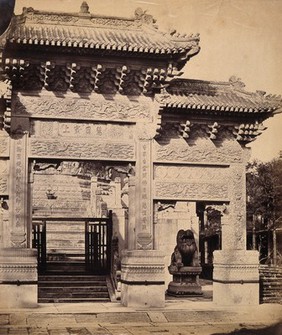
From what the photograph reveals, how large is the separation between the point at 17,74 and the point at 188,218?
1006cm

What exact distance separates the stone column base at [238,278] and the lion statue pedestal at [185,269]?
209cm

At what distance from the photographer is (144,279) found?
1175 centimetres

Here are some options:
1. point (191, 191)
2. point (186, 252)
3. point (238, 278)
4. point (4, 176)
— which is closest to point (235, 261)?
point (238, 278)

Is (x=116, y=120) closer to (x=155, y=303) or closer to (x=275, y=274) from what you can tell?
(x=155, y=303)

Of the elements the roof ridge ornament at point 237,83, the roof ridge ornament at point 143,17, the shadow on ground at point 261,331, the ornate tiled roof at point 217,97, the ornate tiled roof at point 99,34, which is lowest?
the shadow on ground at point 261,331

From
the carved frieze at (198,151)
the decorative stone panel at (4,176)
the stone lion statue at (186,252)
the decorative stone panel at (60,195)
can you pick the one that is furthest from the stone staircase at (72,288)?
the decorative stone panel at (60,195)

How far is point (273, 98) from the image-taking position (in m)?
12.8

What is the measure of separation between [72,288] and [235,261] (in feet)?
14.0

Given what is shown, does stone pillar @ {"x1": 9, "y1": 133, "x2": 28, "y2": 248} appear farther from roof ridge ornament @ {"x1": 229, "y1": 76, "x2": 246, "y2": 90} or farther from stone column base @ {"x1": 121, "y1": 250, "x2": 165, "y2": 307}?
roof ridge ornament @ {"x1": 229, "y1": 76, "x2": 246, "y2": 90}

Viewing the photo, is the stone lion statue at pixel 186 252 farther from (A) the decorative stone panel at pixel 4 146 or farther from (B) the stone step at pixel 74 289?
(A) the decorative stone panel at pixel 4 146

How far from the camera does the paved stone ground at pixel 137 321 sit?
9.69 meters

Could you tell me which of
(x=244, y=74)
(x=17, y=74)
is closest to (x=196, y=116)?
(x=244, y=74)

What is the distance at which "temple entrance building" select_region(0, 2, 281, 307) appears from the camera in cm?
1130

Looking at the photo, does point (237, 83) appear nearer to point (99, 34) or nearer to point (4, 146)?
point (99, 34)
